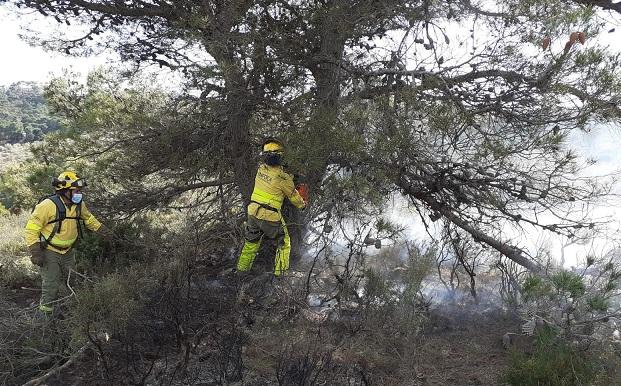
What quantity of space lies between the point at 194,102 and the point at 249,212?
1590mm

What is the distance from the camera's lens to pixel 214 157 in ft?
20.2

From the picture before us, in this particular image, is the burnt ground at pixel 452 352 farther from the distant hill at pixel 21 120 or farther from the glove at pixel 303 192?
the distant hill at pixel 21 120

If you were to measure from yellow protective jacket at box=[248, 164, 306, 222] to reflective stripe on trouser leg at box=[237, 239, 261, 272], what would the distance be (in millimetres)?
459

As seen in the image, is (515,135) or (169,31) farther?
(169,31)

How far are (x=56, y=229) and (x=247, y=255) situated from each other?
92.6 inches

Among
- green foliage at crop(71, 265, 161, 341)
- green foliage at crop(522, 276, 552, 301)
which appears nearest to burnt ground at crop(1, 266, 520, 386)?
green foliage at crop(71, 265, 161, 341)

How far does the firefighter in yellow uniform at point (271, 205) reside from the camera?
5434 mm

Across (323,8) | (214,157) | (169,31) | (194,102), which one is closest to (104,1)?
(169,31)

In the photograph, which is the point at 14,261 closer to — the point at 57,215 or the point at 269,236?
the point at 57,215

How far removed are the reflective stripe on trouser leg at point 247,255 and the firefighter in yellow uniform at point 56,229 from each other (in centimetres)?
199

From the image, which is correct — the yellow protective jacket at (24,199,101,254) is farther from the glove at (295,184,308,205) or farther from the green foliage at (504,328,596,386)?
the green foliage at (504,328,596,386)

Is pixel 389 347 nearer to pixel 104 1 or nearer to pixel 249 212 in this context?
pixel 249 212

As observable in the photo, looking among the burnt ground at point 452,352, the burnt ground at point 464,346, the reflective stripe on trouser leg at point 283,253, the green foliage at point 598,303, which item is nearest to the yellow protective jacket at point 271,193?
the reflective stripe on trouser leg at point 283,253

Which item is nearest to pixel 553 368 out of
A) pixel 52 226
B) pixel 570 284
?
pixel 570 284
